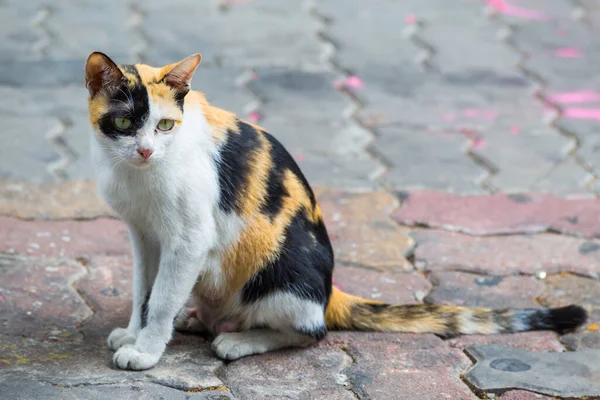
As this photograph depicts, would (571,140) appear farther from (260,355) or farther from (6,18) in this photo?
(6,18)

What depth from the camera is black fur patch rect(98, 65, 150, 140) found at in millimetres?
2881

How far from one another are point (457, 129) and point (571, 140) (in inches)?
24.9

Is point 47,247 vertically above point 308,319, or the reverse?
point 308,319

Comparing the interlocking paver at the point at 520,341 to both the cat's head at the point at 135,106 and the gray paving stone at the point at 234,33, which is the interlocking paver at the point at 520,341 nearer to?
the cat's head at the point at 135,106

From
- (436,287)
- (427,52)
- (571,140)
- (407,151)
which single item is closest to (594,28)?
(427,52)

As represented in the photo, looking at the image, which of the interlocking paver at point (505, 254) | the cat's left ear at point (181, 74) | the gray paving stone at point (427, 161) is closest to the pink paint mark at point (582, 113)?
the gray paving stone at point (427, 161)

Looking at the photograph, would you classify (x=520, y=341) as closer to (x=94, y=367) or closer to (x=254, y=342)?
A: (x=254, y=342)

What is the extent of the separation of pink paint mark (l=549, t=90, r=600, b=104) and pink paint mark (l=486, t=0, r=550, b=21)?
1.19 meters

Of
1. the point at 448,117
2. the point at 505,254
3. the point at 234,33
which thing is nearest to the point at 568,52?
the point at 448,117

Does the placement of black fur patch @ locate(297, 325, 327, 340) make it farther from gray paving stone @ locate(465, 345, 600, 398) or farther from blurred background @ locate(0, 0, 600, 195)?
blurred background @ locate(0, 0, 600, 195)

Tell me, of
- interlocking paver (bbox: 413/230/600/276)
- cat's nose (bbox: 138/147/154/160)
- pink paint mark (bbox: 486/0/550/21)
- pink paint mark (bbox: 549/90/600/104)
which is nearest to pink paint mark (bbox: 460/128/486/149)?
pink paint mark (bbox: 549/90/600/104)

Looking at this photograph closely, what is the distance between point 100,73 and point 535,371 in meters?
1.73

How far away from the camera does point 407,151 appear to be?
17.1ft

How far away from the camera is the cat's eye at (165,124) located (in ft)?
9.67
